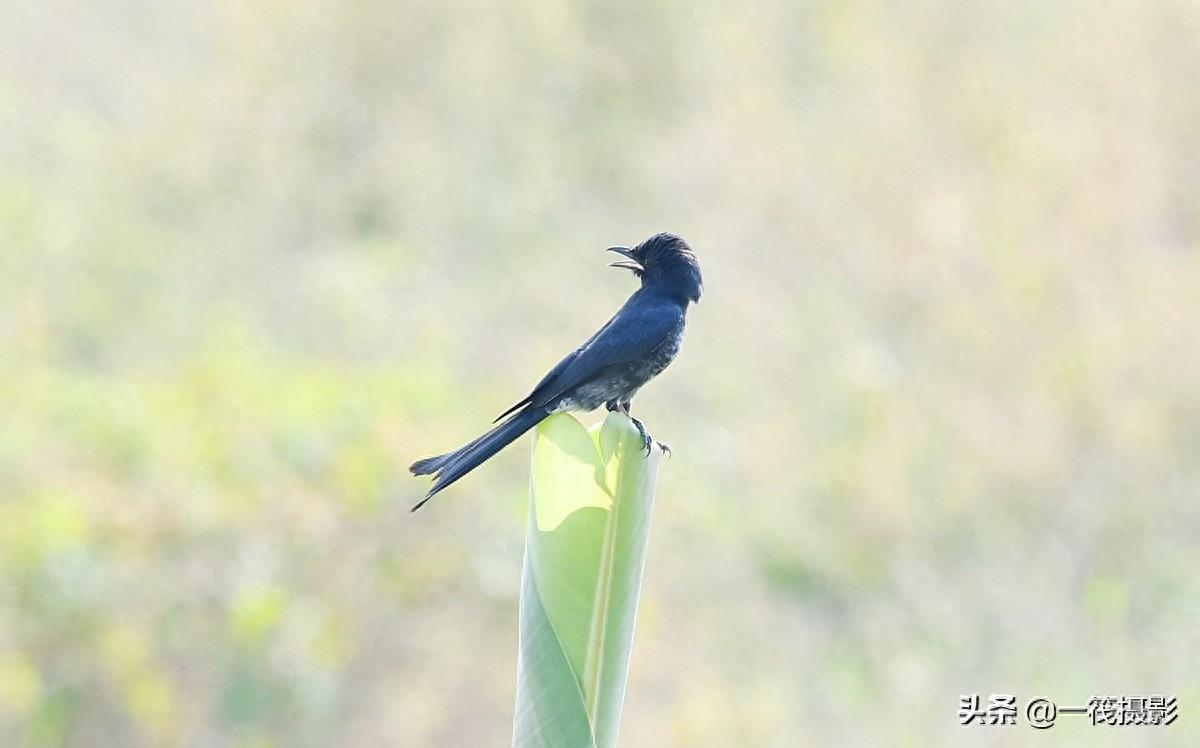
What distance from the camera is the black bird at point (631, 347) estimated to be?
8.19ft

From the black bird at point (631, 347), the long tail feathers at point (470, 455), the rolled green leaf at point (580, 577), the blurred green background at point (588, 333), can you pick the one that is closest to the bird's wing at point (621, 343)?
the black bird at point (631, 347)

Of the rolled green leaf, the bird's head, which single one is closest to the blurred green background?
the bird's head

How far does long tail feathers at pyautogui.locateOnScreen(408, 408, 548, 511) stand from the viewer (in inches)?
81.7

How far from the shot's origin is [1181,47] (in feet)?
31.1

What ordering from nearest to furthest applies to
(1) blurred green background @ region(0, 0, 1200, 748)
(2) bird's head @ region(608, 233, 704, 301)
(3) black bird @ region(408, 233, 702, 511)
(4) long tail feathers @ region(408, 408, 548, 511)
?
1. (4) long tail feathers @ region(408, 408, 548, 511)
2. (3) black bird @ region(408, 233, 702, 511)
3. (2) bird's head @ region(608, 233, 704, 301)
4. (1) blurred green background @ region(0, 0, 1200, 748)

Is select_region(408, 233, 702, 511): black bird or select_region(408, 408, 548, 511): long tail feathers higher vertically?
select_region(408, 233, 702, 511): black bird

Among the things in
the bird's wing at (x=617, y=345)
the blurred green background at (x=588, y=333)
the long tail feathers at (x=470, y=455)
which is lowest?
the long tail feathers at (x=470, y=455)

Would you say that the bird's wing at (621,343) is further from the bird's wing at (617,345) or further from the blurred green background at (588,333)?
the blurred green background at (588,333)

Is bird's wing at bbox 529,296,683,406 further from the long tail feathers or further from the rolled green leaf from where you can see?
the rolled green leaf

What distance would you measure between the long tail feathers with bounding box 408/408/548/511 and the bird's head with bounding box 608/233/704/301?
607 millimetres

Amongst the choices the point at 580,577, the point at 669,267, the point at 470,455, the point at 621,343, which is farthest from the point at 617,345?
the point at 580,577

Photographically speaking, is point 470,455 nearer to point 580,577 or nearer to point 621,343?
point 580,577

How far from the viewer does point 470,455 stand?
2.17m

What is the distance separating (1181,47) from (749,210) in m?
3.07
